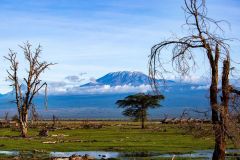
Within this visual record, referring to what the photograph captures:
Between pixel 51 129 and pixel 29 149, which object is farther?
pixel 51 129

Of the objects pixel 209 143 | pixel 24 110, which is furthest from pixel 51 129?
pixel 209 143

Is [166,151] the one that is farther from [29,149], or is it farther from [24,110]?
[24,110]

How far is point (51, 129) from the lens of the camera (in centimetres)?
8862

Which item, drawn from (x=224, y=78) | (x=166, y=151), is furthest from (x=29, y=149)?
(x=224, y=78)

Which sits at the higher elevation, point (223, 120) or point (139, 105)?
point (139, 105)

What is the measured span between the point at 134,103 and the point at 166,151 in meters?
62.9

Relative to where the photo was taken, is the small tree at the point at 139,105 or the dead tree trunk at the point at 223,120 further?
the small tree at the point at 139,105

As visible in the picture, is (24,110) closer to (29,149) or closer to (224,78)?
(29,149)

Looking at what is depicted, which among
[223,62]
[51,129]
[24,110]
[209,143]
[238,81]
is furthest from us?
[51,129]

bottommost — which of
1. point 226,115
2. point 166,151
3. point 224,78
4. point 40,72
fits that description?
point 166,151

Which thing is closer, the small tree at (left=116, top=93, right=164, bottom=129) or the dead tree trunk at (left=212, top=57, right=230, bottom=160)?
the dead tree trunk at (left=212, top=57, right=230, bottom=160)

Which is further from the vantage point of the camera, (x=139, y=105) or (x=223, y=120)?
(x=139, y=105)

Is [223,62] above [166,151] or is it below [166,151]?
above

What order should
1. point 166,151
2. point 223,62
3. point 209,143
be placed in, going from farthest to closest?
point 209,143 < point 166,151 < point 223,62
